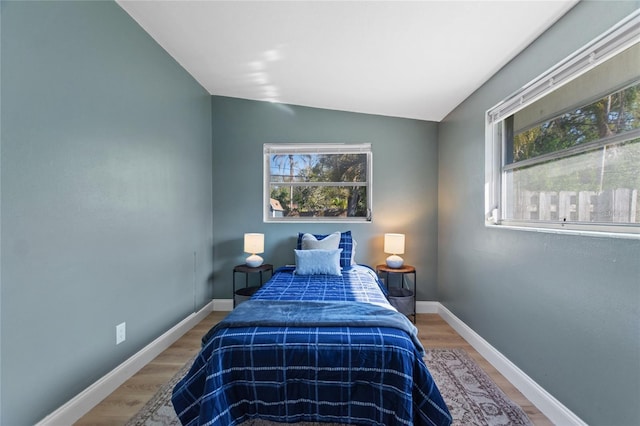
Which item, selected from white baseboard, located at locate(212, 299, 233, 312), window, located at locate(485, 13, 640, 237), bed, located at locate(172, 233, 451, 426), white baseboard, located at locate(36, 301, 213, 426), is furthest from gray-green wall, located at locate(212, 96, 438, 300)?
bed, located at locate(172, 233, 451, 426)

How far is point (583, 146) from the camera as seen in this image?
60.7 inches

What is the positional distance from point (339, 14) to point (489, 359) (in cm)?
286

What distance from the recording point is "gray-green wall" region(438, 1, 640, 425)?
1.24 m

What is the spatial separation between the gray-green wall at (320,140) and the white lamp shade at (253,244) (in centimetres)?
28

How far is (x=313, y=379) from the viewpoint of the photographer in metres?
1.36

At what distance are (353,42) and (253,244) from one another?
2.23 meters

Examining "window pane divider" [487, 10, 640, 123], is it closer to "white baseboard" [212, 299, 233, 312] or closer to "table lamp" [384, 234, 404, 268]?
"table lamp" [384, 234, 404, 268]

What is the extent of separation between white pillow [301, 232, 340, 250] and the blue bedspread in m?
1.54

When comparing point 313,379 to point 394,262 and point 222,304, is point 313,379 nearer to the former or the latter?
point 394,262

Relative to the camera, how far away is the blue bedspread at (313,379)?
1.33 m

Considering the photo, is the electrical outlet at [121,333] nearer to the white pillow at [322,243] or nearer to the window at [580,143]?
the white pillow at [322,243]

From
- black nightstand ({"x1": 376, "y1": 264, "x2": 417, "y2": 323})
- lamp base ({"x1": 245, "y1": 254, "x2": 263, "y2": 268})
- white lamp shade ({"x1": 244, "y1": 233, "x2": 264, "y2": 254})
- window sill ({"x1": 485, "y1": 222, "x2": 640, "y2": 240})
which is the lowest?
black nightstand ({"x1": 376, "y1": 264, "x2": 417, "y2": 323})

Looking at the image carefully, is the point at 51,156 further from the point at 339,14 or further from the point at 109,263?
the point at 339,14

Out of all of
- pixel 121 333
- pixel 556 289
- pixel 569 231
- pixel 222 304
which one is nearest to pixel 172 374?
pixel 121 333
